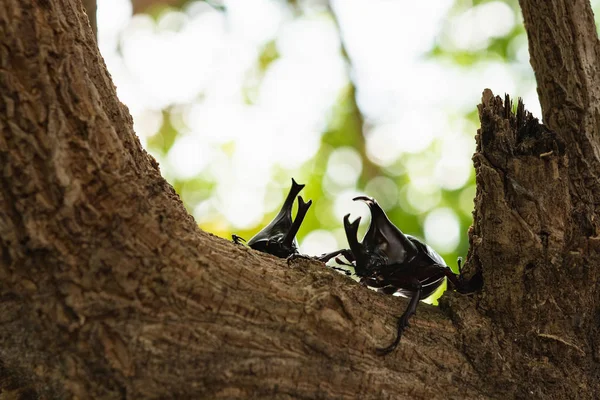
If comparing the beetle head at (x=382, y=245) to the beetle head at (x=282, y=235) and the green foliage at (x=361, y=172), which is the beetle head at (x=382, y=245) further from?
the green foliage at (x=361, y=172)

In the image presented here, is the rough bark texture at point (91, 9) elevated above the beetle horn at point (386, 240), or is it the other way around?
the rough bark texture at point (91, 9)

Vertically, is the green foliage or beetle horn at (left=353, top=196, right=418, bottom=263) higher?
the green foliage

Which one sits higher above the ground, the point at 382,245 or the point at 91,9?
the point at 91,9

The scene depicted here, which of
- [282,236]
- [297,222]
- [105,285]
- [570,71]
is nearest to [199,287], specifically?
[105,285]

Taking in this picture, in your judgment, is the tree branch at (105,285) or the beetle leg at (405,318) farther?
the beetle leg at (405,318)

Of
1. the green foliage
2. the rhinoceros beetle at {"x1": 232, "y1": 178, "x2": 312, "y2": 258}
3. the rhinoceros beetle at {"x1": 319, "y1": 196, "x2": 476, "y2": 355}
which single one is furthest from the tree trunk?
the green foliage

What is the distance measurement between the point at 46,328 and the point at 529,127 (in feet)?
6.07

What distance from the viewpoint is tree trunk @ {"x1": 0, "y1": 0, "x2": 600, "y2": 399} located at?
1.95 metres

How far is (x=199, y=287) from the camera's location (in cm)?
206

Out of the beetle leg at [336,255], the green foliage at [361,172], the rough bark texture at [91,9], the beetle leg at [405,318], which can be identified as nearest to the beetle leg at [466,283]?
the beetle leg at [405,318]

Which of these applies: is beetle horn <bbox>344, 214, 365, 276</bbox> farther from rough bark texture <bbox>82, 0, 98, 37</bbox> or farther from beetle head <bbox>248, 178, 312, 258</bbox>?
rough bark texture <bbox>82, 0, 98, 37</bbox>

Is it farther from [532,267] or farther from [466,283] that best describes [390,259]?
[532,267]

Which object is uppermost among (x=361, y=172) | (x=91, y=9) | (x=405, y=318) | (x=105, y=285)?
(x=361, y=172)

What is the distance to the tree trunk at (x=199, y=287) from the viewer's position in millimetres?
1946
